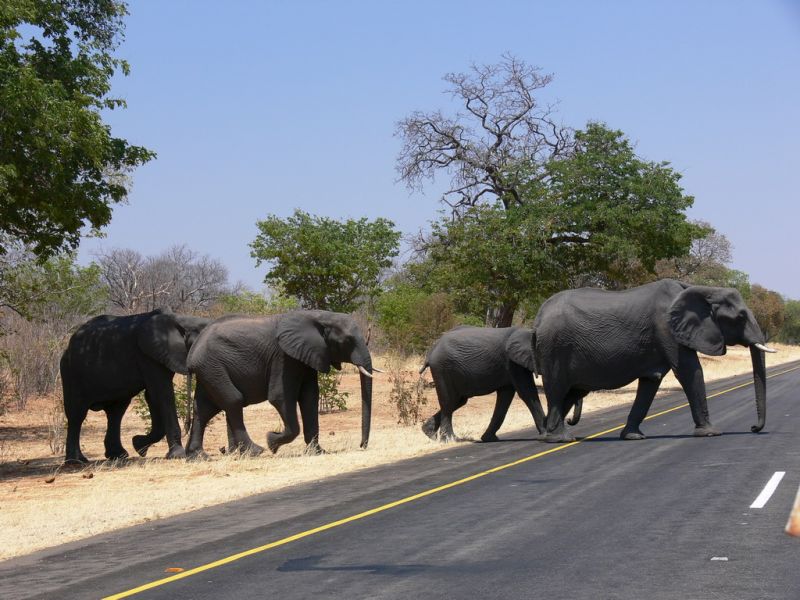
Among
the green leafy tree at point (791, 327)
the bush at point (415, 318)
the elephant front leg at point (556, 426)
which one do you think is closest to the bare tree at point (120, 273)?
the bush at point (415, 318)

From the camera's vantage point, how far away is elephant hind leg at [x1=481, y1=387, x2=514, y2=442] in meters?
20.8

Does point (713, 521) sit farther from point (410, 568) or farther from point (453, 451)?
point (453, 451)

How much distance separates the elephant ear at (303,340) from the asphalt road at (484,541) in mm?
3393

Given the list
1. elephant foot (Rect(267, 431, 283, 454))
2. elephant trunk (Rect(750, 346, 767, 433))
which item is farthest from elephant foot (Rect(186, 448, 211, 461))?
elephant trunk (Rect(750, 346, 767, 433))

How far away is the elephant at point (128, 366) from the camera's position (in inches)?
766

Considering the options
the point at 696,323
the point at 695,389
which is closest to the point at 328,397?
the point at 696,323

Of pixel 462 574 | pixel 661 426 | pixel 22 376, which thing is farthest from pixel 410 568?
pixel 22 376

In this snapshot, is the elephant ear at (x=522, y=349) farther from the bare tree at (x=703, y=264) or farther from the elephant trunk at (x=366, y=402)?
the bare tree at (x=703, y=264)

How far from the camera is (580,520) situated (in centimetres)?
1066

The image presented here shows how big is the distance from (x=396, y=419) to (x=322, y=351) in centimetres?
1140

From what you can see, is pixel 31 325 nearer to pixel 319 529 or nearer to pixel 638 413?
pixel 638 413

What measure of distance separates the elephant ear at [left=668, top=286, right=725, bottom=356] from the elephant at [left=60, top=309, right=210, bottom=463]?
8708 millimetres

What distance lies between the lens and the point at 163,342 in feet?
63.5

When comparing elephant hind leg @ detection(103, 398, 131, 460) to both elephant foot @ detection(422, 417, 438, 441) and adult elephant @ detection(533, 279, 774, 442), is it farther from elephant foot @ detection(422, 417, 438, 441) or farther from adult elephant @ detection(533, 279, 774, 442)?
adult elephant @ detection(533, 279, 774, 442)
